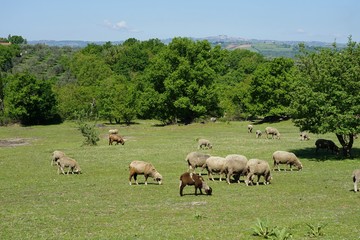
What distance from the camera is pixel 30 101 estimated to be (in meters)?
94.2

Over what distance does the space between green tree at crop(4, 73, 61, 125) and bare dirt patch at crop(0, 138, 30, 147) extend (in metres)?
26.3

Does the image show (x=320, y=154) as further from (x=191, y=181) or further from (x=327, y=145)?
(x=191, y=181)

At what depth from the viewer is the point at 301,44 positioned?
4706cm

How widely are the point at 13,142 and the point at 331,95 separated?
4545cm

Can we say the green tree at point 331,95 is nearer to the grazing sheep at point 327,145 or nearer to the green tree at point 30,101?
the grazing sheep at point 327,145

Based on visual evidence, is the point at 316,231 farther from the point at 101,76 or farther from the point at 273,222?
the point at 101,76

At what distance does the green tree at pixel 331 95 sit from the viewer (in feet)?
137

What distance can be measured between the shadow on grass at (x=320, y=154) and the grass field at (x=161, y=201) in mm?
104

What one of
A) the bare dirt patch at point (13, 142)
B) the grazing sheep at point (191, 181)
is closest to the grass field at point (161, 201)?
the grazing sheep at point (191, 181)

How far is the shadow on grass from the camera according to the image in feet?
145

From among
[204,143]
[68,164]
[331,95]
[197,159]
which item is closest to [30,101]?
[204,143]

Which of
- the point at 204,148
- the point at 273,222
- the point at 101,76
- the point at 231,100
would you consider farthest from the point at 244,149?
the point at 101,76

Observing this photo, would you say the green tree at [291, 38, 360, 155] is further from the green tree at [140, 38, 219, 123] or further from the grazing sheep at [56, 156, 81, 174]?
the green tree at [140, 38, 219, 123]

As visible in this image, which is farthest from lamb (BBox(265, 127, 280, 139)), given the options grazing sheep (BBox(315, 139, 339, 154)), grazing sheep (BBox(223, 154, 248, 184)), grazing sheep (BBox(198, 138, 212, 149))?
grazing sheep (BBox(223, 154, 248, 184))
